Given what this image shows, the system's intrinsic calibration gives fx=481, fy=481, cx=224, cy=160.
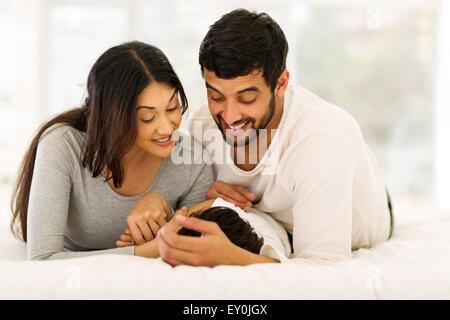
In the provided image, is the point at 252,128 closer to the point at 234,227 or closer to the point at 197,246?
the point at 234,227

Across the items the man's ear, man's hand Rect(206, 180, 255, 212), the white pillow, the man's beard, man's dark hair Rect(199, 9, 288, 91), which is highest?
man's dark hair Rect(199, 9, 288, 91)

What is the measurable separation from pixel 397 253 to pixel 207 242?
66 centimetres

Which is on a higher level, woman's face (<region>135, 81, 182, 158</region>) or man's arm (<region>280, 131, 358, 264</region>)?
woman's face (<region>135, 81, 182, 158</region>)

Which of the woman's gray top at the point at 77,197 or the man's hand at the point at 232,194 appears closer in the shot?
the woman's gray top at the point at 77,197

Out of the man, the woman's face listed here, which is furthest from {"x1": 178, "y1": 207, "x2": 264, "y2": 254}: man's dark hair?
the woman's face

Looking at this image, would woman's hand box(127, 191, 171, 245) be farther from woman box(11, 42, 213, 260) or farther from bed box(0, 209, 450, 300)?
bed box(0, 209, 450, 300)

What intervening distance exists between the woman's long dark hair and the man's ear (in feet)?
1.04

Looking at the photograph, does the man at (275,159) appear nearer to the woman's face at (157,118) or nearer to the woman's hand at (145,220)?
the woman's face at (157,118)

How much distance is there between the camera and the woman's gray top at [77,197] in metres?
1.40

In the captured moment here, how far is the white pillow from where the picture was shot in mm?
1447

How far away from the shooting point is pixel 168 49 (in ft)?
15.4

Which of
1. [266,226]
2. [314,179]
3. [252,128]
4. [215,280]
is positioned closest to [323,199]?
[314,179]

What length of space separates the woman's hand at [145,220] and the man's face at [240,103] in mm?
349

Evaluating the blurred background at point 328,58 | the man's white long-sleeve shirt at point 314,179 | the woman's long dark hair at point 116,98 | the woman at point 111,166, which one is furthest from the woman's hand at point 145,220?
→ the blurred background at point 328,58
